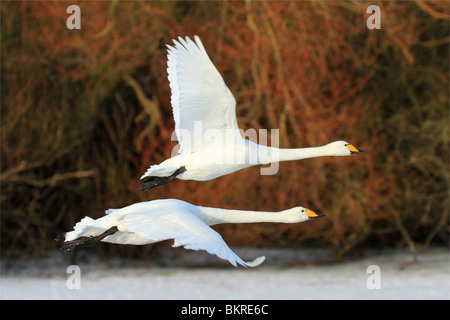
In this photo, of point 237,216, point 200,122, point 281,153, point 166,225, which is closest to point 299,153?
point 281,153

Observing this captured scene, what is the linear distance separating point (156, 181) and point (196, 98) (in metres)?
0.60

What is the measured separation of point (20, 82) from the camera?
9.14 m

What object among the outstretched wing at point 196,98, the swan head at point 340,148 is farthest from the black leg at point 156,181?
the swan head at point 340,148

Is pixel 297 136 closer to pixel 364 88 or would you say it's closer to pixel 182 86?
pixel 364 88

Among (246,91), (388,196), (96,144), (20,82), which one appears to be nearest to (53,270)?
(96,144)

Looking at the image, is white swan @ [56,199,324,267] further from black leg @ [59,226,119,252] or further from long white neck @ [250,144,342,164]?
long white neck @ [250,144,342,164]

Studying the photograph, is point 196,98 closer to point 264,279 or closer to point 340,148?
point 340,148

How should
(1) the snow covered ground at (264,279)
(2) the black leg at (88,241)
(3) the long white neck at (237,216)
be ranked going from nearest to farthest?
(2) the black leg at (88,241)
(3) the long white neck at (237,216)
(1) the snow covered ground at (264,279)

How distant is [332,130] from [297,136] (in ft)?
1.36

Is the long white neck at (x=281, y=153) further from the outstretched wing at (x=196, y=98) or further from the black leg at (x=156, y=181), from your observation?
the black leg at (x=156, y=181)

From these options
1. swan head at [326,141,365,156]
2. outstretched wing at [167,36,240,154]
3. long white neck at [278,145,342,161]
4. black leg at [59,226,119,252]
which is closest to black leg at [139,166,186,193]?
outstretched wing at [167,36,240,154]

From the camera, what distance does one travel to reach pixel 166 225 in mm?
4465

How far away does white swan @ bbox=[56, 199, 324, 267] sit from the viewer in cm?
422

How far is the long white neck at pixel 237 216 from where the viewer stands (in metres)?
5.13
